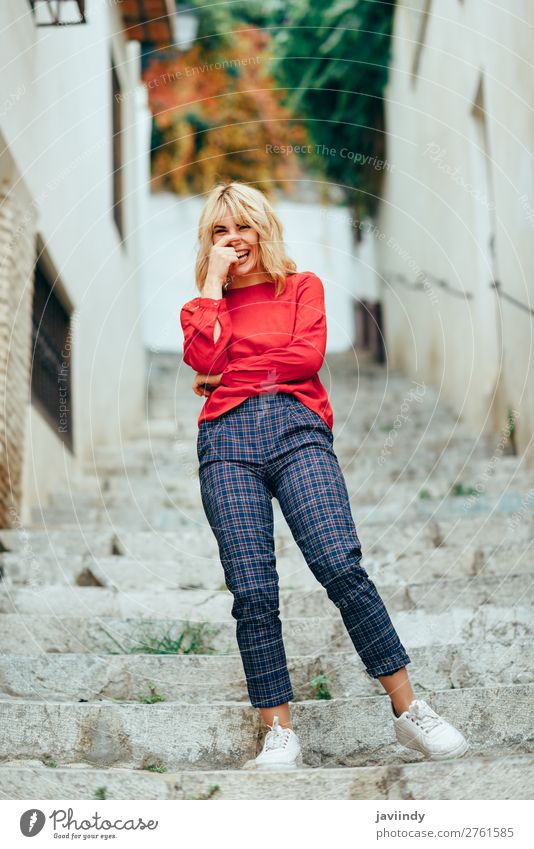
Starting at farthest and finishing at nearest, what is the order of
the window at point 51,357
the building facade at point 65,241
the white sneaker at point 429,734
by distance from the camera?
the window at point 51,357, the building facade at point 65,241, the white sneaker at point 429,734

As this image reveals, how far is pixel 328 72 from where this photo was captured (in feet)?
33.0

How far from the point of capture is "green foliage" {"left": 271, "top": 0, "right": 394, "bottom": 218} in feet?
31.1

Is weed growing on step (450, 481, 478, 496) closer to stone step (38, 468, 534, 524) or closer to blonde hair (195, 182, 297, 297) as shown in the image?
stone step (38, 468, 534, 524)

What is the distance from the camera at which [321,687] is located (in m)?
2.87

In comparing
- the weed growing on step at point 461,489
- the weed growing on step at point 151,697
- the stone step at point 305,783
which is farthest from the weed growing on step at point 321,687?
the weed growing on step at point 461,489

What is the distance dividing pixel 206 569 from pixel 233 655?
3.66 ft

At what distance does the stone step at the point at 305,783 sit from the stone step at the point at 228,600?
1.21m

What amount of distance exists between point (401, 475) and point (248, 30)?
9.88 metres

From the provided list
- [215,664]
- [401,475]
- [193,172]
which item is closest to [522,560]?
[215,664]

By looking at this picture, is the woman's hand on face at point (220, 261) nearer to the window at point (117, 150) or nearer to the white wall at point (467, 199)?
the white wall at point (467, 199)

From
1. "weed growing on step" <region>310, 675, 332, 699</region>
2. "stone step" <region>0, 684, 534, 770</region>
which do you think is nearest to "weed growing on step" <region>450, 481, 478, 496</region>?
"weed growing on step" <region>310, 675, 332, 699</region>

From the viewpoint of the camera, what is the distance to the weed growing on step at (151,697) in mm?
2816

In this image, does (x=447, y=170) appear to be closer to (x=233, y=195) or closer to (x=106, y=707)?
(x=233, y=195)
